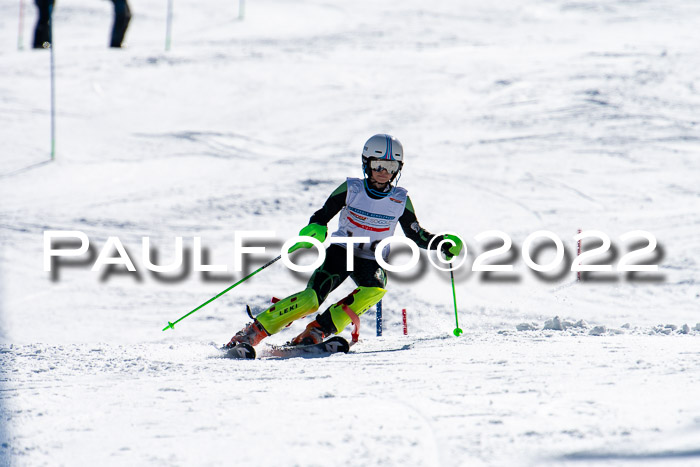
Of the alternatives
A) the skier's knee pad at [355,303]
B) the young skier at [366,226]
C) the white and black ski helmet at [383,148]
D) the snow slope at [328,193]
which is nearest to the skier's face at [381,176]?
the young skier at [366,226]

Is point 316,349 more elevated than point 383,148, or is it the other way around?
point 383,148

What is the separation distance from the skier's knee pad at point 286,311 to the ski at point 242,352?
8.7 inches

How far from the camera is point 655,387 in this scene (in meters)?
3.73

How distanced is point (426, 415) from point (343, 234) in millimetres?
2334

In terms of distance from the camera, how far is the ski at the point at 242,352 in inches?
201

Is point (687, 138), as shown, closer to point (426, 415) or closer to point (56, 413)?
point (426, 415)

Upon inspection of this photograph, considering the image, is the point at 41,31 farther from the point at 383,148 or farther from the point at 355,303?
the point at 355,303

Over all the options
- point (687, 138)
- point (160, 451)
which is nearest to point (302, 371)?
point (160, 451)

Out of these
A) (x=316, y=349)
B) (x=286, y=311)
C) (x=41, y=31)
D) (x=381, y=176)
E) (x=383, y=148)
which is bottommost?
(x=316, y=349)

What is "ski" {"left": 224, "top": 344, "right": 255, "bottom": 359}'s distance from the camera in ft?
16.7

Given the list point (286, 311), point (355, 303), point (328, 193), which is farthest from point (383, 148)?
point (328, 193)

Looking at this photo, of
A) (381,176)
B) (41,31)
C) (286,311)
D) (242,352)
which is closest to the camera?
(242,352)

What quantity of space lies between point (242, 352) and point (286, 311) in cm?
40

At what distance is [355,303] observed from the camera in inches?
216
